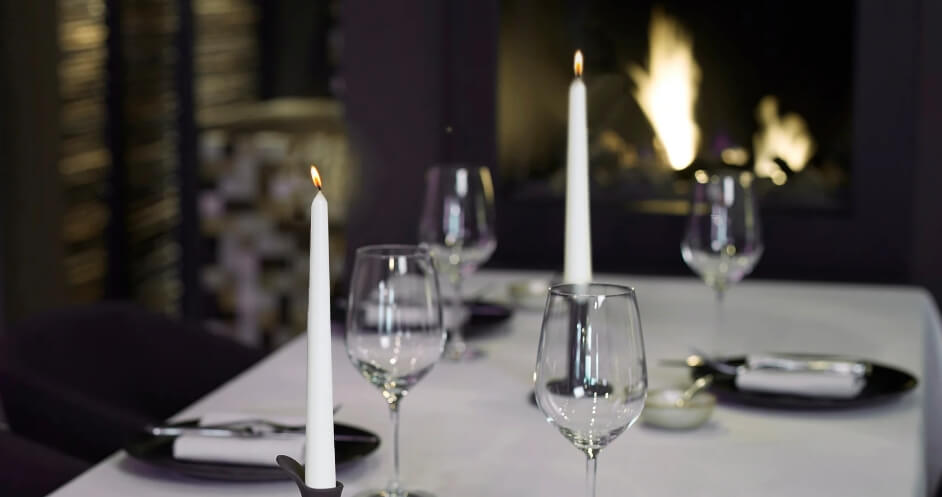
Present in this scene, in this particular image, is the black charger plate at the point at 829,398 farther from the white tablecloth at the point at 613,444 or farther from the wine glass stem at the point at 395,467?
the wine glass stem at the point at 395,467

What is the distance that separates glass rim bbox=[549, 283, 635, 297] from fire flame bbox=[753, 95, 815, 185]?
2.32 m

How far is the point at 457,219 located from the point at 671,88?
1.71 metres

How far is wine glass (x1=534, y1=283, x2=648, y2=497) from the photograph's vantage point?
2.93 ft

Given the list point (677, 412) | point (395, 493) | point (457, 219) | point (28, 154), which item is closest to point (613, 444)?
point (677, 412)

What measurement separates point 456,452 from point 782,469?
0.32 m

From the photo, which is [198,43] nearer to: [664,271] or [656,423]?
[664,271]

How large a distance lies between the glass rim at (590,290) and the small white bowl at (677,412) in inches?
15.5

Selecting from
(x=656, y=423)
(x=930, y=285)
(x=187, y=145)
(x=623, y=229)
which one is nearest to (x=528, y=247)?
(x=623, y=229)

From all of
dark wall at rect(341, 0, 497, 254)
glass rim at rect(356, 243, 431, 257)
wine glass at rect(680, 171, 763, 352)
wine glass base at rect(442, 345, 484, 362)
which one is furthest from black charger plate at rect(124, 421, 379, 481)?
dark wall at rect(341, 0, 497, 254)

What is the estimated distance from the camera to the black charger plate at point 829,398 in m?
1.38

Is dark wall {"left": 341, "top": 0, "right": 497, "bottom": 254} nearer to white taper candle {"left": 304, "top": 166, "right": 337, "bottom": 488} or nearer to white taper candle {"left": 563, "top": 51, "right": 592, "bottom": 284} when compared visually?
white taper candle {"left": 563, "top": 51, "right": 592, "bottom": 284}

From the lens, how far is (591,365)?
Answer: 904mm

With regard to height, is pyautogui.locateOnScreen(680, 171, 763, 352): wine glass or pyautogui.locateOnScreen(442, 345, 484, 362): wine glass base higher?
pyautogui.locateOnScreen(680, 171, 763, 352): wine glass

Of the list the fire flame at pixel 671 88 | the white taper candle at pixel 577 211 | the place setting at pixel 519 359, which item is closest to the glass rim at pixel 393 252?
the place setting at pixel 519 359
